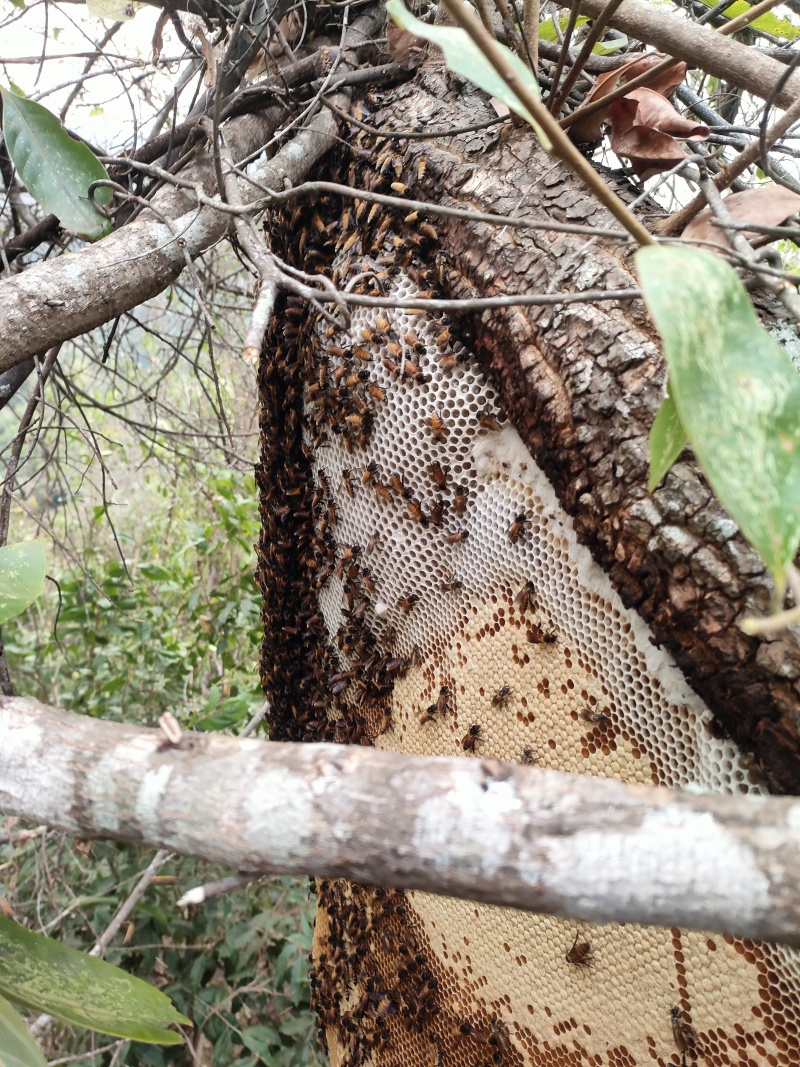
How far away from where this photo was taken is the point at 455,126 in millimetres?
1271

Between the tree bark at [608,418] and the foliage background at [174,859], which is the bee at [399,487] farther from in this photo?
the foliage background at [174,859]

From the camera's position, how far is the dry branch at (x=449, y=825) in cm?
51

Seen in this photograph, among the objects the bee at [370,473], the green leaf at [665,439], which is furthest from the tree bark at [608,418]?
the bee at [370,473]

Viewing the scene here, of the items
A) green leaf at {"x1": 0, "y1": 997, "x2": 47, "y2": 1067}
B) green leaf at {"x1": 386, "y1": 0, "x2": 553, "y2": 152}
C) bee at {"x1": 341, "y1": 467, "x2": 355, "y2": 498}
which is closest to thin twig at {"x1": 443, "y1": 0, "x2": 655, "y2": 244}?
green leaf at {"x1": 386, "y1": 0, "x2": 553, "y2": 152}

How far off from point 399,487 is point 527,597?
0.30m

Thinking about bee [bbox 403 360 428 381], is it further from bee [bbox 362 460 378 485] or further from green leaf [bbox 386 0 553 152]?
green leaf [bbox 386 0 553 152]

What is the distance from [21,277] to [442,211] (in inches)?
24.3

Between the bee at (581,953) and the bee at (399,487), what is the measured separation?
0.76m

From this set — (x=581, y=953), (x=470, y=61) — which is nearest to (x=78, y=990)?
(x=581, y=953)

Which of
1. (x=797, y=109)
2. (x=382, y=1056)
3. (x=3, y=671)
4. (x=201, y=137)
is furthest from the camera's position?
(x=382, y=1056)

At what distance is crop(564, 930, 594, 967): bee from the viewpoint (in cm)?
114

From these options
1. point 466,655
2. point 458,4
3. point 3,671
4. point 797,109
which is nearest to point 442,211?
point 458,4

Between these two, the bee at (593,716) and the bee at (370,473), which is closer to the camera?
the bee at (593,716)

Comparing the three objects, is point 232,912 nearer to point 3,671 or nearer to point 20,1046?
point 3,671
